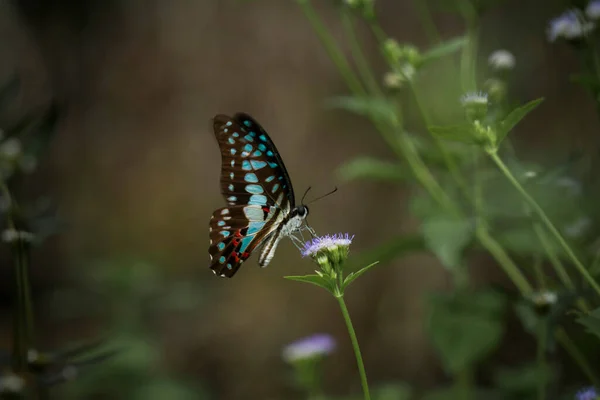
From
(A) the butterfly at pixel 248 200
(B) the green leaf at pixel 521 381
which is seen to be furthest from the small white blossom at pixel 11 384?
(B) the green leaf at pixel 521 381

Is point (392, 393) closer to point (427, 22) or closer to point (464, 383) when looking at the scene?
point (464, 383)

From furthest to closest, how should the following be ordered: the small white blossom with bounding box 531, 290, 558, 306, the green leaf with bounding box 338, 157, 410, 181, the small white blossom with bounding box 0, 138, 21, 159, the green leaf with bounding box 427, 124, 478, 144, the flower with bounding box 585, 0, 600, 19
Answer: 1. the green leaf with bounding box 338, 157, 410, 181
2. the small white blossom with bounding box 0, 138, 21, 159
3. the flower with bounding box 585, 0, 600, 19
4. the small white blossom with bounding box 531, 290, 558, 306
5. the green leaf with bounding box 427, 124, 478, 144

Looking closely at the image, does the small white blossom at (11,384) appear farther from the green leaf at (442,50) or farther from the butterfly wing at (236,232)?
the green leaf at (442,50)

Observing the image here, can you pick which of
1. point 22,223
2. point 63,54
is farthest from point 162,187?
point 22,223

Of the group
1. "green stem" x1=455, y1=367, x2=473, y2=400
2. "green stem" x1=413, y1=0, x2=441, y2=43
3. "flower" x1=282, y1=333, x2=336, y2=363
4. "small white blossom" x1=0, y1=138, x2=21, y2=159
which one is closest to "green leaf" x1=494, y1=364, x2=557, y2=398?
"green stem" x1=455, y1=367, x2=473, y2=400

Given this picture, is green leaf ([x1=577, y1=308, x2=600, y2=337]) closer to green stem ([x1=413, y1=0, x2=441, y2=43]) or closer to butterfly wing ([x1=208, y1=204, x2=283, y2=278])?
butterfly wing ([x1=208, y1=204, x2=283, y2=278])

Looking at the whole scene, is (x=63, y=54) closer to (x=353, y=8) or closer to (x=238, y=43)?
(x=238, y=43)
